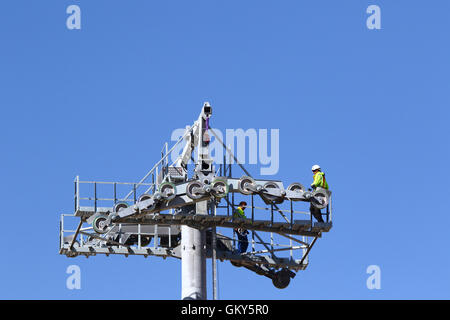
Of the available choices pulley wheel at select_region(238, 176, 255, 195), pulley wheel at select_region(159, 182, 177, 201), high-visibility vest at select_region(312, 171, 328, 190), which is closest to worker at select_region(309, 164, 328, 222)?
high-visibility vest at select_region(312, 171, 328, 190)

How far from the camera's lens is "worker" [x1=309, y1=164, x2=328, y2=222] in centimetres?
6781

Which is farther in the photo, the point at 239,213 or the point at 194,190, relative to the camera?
the point at 239,213

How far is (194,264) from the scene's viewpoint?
227 ft

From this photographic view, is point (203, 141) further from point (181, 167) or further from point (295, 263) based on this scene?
point (295, 263)

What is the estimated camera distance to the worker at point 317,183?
6781 cm

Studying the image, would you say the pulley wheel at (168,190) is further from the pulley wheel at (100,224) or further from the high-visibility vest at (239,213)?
the high-visibility vest at (239,213)

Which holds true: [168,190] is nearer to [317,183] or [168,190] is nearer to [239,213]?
[239,213]

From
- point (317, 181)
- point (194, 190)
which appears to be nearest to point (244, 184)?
point (194, 190)

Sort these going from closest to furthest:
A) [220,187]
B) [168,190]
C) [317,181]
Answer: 1. [220,187]
2. [168,190]
3. [317,181]

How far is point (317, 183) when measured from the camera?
2687 inches

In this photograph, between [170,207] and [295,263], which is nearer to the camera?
[170,207]

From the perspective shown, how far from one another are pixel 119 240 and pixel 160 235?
171 cm
